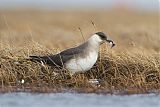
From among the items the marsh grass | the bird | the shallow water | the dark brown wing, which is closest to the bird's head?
the bird

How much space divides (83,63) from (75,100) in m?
0.93

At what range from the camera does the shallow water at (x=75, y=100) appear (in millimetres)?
8070

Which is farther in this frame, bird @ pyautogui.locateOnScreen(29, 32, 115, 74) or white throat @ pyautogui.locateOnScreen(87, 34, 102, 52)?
white throat @ pyautogui.locateOnScreen(87, 34, 102, 52)

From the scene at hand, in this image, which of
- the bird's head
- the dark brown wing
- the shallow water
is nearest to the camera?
the shallow water

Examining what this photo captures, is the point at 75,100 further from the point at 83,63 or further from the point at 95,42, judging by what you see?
the point at 95,42

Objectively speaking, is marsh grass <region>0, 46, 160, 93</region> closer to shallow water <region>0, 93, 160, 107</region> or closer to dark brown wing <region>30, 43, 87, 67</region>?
dark brown wing <region>30, 43, 87, 67</region>

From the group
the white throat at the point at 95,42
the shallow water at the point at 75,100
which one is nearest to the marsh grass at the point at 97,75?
the shallow water at the point at 75,100

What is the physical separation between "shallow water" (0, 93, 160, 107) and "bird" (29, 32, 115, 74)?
579 mm

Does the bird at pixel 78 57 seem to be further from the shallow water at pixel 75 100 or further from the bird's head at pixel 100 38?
the shallow water at pixel 75 100

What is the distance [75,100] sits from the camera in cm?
834

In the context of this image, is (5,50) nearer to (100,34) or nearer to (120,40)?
(100,34)

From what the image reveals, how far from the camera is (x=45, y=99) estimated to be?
838cm

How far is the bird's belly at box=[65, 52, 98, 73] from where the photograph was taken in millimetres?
9141

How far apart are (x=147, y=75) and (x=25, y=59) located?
6.06ft
